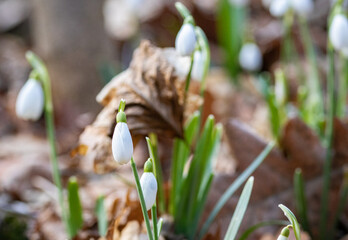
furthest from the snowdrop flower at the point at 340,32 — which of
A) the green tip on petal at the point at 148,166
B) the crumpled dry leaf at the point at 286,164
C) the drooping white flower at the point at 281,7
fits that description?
the green tip on petal at the point at 148,166

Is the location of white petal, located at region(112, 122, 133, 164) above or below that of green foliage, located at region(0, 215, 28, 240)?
above

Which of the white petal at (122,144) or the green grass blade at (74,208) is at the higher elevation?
the white petal at (122,144)

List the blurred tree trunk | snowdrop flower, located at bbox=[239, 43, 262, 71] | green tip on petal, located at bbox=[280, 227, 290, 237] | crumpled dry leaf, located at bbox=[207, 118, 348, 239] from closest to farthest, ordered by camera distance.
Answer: green tip on petal, located at bbox=[280, 227, 290, 237] < crumpled dry leaf, located at bbox=[207, 118, 348, 239] < snowdrop flower, located at bbox=[239, 43, 262, 71] < the blurred tree trunk

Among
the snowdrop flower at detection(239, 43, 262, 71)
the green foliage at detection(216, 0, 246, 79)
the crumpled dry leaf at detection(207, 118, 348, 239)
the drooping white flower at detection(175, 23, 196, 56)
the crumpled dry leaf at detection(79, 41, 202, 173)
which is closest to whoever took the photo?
the drooping white flower at detection(175, 23, 196, 56)

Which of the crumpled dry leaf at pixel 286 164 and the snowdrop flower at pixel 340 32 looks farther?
the crumpled dry leaf at pixel 286 164

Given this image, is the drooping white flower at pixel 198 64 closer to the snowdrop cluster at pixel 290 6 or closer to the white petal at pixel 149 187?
the white petal at pixel 149 187

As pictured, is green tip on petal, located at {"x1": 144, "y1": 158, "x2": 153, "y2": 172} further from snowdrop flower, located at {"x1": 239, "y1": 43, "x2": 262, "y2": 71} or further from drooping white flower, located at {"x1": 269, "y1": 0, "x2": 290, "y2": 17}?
snowdrop flower, located at {"x1": 239, "y1": 43, "x2": 262, "y2": 71}

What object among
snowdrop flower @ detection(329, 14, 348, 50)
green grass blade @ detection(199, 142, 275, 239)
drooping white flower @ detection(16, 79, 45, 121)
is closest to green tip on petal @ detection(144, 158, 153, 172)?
green grass blade @ detection(199, 142, 275, 239)
